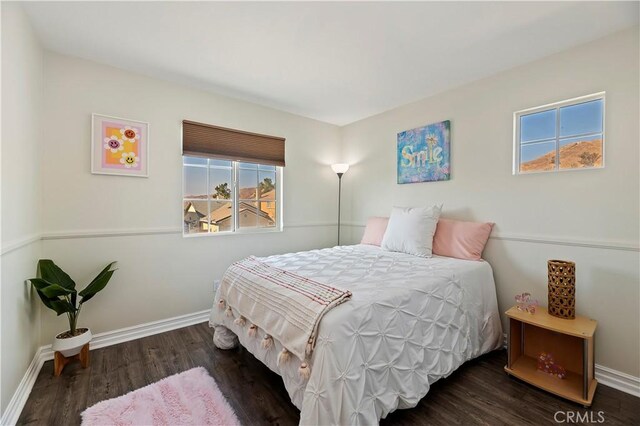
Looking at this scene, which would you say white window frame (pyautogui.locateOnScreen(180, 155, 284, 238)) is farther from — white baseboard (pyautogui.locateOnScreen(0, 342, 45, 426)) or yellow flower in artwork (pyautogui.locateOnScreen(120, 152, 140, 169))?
white baseboard (pyautogui.locateOnScreen(0, 342, 45, 426))

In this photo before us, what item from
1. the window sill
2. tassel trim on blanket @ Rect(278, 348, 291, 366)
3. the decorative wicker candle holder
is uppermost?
the window sill

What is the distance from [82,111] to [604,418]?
166 inches

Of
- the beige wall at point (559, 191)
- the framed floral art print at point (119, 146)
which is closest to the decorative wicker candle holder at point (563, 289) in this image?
the beige wall at point (559, 191)

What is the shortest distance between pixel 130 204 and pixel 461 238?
3071mm

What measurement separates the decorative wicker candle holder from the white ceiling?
164 centimetres

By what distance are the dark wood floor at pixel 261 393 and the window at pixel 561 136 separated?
160 cm

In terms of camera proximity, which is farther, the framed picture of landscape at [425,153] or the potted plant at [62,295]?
the framed picture of landscape at [425,153]

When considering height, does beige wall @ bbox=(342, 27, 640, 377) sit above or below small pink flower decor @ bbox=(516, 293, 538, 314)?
above

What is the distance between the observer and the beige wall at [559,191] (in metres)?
1.82

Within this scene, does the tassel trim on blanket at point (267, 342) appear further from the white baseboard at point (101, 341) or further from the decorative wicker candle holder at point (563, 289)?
the decorative wicker candle holder at point (563, 289)

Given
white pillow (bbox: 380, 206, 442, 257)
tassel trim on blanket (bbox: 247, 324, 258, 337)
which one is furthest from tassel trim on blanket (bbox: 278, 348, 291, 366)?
white pillow (bbox: 380, 206, 442, 257)

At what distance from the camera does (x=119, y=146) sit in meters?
2.40

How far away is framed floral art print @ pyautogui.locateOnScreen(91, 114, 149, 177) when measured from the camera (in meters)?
2.30

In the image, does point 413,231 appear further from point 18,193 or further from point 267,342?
point 18,193
